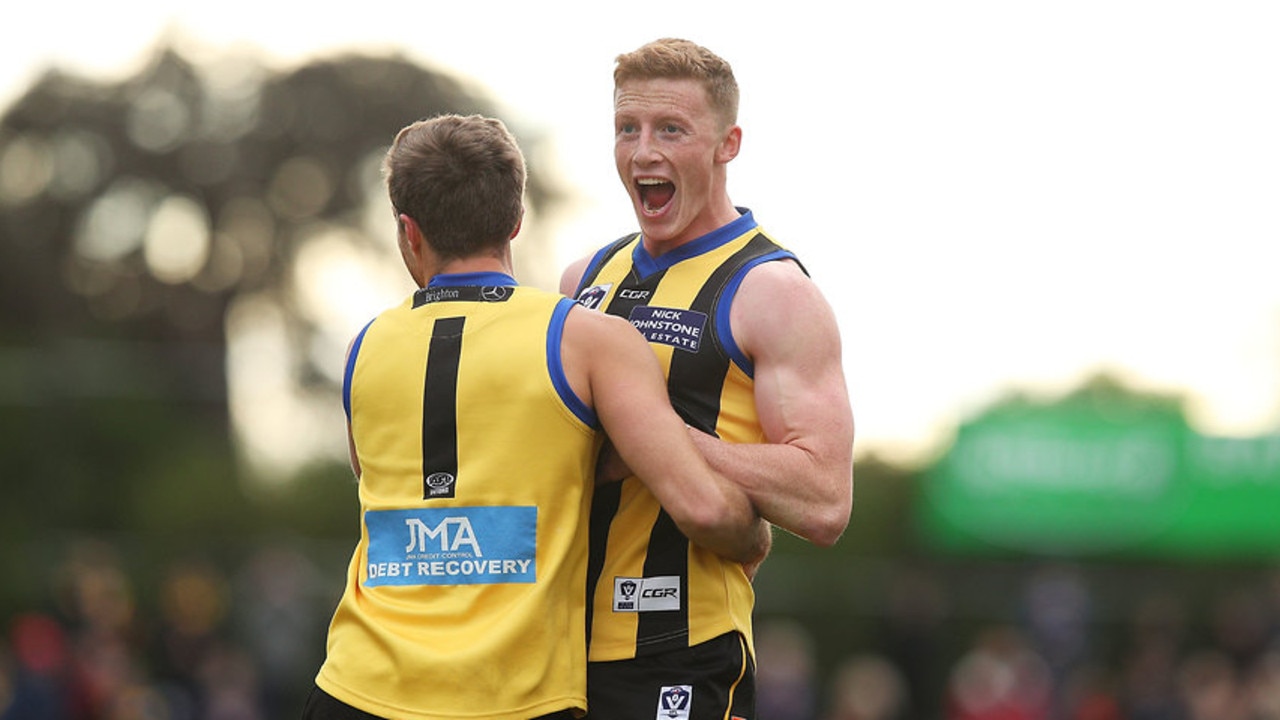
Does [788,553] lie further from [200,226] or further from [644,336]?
[644,336]

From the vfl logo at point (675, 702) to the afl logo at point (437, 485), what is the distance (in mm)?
849

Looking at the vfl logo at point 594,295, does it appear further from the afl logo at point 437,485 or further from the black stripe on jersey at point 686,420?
the afl logo at point 437,485

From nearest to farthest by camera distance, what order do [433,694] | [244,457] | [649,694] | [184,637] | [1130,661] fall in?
[433,694], [649,694], [184,637], [1130,661], [244,457]

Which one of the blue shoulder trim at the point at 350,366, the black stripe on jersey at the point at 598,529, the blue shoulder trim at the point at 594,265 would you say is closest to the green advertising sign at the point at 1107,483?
the blue shoulder trim at the point at 594,265

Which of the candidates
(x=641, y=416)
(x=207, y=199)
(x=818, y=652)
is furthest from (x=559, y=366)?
(x=207, y=199)

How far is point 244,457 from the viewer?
26141mm

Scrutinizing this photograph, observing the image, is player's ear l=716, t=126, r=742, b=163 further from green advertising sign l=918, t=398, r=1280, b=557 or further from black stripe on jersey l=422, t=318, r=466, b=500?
green advertising sign l=918, t=398, r=1280, b=557

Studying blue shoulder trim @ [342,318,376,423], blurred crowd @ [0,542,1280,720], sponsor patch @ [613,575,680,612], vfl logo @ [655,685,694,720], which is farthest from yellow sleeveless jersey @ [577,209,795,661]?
blurred crowd @ [0,542,1280,720]

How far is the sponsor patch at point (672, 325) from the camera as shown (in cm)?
535

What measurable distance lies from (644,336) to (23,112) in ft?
106

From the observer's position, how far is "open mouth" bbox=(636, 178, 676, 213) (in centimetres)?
555

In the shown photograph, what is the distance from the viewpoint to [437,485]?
4867mm

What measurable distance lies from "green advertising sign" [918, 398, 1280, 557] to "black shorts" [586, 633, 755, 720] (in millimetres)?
19338

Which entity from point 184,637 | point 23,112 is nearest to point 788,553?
point 184,637
